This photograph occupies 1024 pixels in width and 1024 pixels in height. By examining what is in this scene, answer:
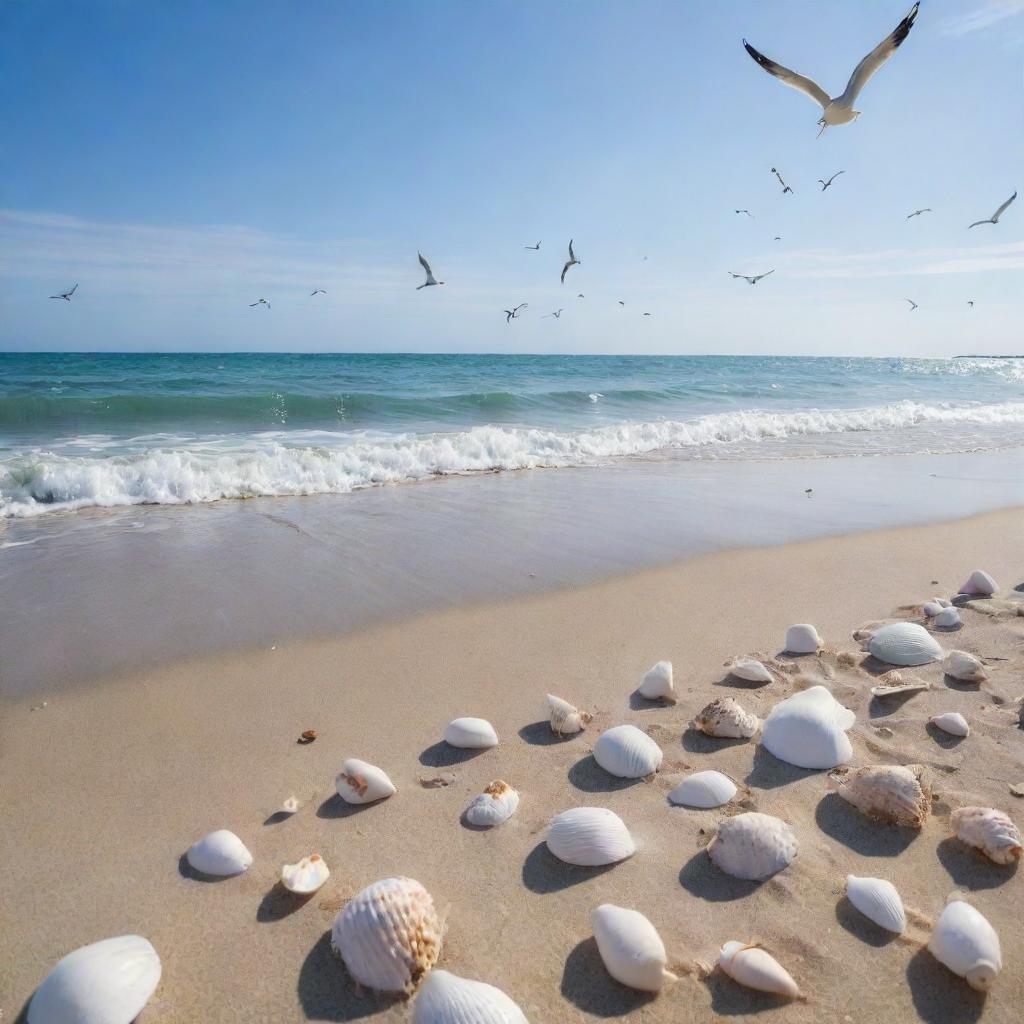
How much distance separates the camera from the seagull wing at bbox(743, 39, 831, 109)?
5355 mm

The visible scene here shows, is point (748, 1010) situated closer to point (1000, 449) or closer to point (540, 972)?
point (540, 972)

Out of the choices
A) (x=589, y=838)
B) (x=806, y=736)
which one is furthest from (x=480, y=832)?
(x=806, y=736)

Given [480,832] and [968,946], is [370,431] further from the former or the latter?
[968,946]

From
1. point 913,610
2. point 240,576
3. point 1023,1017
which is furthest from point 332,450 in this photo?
point 1023,1017

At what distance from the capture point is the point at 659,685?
Answer: 10.5 feet

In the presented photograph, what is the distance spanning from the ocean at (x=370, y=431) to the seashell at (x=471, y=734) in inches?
236

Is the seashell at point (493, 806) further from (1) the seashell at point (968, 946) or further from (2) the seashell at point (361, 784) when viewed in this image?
(1) the seashell at point (968, 946)

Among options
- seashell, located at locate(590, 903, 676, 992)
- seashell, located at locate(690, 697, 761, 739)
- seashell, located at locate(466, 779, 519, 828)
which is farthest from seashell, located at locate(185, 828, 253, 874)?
seashell, located at locate(690, 697, 761, 739)

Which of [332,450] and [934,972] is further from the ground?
[332,450]

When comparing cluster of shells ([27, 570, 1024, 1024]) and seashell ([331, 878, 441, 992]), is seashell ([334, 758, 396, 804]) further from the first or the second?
seashell ([331, 878, 441, 992])

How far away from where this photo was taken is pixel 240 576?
5.09m

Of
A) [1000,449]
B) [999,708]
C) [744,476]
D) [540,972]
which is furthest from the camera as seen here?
[1000,449]

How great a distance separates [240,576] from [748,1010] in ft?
14.6

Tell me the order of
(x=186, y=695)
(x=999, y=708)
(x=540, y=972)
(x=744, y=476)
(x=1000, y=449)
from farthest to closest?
(x=1000, y=449)
(x=744, y=476)
(x=186, y=695)
(x=999, y=708)
(x=540, y=972)
